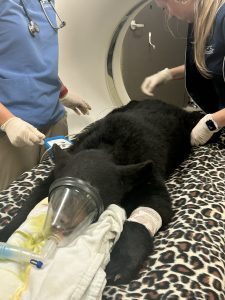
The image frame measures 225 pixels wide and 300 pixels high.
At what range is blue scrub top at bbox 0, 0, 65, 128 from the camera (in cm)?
148

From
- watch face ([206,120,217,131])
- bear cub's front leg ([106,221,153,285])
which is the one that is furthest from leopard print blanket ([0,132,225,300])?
watch face ([206,120,217,131])

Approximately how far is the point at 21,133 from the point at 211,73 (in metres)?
0.79

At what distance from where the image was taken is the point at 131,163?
1.23 meters

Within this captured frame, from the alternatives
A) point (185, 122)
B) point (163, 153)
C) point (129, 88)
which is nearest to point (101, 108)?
point (129, 88)

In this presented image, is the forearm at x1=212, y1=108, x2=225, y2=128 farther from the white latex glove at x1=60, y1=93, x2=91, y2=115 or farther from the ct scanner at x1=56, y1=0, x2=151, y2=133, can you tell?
the ct scanner at x1=56, y1=0, x2=151, y2=133

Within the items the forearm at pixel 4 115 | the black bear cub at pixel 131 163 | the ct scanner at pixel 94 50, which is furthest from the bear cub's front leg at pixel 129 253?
the ct scanner at pixel 94 50

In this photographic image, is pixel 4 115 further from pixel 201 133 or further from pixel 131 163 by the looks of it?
pixel 201 133

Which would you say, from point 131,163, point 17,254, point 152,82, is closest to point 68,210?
point 17,254

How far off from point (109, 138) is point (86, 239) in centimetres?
46

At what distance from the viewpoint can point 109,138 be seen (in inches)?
51.6

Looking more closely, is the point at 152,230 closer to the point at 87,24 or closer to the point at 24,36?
the point at 24,36

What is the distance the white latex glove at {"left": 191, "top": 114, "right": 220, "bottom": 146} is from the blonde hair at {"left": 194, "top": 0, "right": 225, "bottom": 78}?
25 cm

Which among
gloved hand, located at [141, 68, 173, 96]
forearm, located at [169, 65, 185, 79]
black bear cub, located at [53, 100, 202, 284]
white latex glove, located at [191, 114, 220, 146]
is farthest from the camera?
forearm, located at [169, 65, 185, 79]

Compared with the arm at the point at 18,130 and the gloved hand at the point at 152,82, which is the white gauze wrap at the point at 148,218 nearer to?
the arm at the point at 18,130
